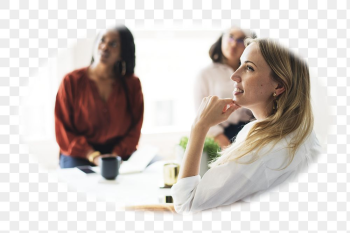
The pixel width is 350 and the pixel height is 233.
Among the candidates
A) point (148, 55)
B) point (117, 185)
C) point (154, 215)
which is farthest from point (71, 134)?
point (148, 55)

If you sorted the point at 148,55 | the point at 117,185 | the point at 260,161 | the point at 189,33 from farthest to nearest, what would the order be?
1. the point at 148,55
2. the point at 189,33
3. the point at 117,185
4. the point at 260,161

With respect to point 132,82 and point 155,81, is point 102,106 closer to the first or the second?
point 132,82

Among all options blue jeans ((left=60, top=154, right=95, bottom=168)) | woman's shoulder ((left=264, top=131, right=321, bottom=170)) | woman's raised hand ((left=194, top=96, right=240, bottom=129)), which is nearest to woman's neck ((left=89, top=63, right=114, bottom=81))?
blue jeans ((left=60, top=154, right=95, bottom=168))

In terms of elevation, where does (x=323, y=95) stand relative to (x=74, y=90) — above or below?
above

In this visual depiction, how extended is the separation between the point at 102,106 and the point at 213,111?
787 millimetres

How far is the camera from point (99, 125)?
1347 millimetres

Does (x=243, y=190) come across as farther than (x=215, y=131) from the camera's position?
No

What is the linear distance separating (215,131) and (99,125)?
42cm

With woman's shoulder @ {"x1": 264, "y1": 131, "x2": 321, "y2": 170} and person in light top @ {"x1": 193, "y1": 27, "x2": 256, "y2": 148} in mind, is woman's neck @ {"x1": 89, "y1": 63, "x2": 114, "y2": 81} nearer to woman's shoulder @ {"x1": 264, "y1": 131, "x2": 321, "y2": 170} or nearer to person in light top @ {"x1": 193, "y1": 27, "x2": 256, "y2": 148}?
person in light top @ {"x1": 193, "y1": 27, "x2": 256, "y2": 148}

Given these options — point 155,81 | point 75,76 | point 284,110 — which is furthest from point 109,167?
point 155,81

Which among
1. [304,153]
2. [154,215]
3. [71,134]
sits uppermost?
[304,153]

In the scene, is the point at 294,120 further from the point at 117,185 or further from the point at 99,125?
the point at 99,125

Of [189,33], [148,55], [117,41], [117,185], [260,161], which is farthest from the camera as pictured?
[148,55]

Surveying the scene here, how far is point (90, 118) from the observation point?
1.35 metres
